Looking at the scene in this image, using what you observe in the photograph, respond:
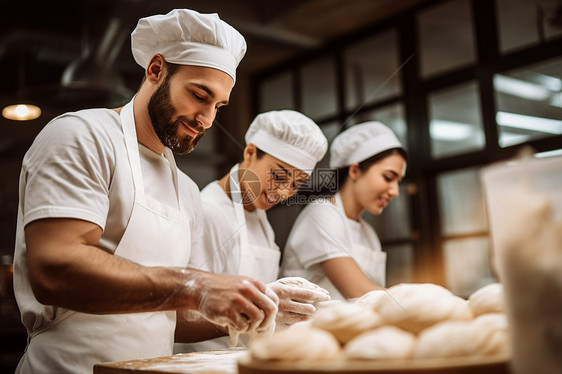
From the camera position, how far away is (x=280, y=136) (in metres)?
1.89

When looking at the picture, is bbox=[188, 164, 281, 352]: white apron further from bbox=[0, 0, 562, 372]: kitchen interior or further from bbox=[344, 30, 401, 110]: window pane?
bbox=[344, 30, 401, 110]: window pane

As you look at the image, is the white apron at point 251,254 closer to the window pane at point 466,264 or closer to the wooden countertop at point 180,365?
the wooden countertop at point 180,365

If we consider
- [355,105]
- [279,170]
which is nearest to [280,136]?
[279,170]

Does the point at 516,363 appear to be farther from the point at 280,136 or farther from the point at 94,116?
the point at 280,136

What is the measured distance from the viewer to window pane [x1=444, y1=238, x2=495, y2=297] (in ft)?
11.2

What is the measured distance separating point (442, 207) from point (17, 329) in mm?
2761

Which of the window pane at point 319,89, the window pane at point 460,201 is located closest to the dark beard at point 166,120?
the window pane at point 460,201

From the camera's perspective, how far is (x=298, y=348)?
2.32 feet

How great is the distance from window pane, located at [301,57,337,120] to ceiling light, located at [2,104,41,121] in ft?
6.62

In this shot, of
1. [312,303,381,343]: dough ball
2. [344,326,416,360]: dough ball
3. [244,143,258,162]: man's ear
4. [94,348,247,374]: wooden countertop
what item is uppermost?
[244,143,258,162]: man's ear

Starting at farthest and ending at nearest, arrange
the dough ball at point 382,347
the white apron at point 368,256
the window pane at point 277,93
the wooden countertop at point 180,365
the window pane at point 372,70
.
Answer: the window pane at point 277,93 < the window pane at point 372,70 < the white apron at point 368,256 < the wooden countertop at point 180,365 < the dough ball at point 382,347

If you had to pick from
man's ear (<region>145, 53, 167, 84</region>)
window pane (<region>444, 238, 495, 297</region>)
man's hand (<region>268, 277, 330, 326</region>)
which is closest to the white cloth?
man's hand (<region>268, 277, 330, 326</region>)

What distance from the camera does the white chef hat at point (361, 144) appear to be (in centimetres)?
224

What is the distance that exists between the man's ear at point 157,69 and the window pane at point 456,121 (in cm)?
268
